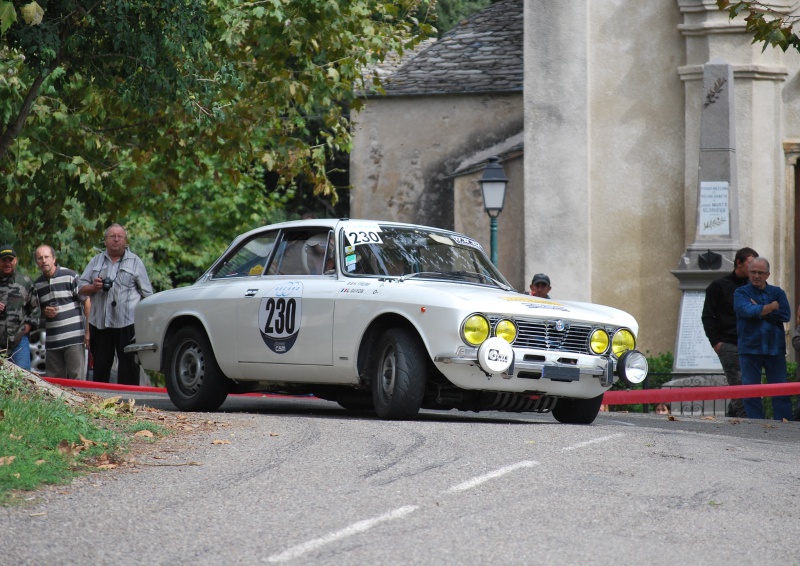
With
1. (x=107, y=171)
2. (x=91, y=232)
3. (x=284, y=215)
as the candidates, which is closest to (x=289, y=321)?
(x=107, y=171)

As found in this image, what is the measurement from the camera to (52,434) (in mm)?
8430

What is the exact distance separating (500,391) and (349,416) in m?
1.64

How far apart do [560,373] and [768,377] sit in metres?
4.49

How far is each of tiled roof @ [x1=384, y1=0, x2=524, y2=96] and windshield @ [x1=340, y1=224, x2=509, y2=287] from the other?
17961mm

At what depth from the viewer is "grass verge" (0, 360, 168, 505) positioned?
7363mm

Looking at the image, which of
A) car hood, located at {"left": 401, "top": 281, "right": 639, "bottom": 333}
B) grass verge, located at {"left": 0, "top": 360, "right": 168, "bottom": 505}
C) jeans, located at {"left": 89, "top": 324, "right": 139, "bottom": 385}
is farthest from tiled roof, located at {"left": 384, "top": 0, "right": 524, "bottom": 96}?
grass verge, located at {"left": 0, "top": 360, "right": 168, "bottom": 505}

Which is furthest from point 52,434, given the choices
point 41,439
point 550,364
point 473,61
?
point 473,61

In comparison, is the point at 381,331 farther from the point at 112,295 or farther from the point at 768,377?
the point at 768,377

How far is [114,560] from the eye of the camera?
5.46m

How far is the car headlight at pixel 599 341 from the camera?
10322 mm

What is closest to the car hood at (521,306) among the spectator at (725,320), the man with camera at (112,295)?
the spectator at (725,320)

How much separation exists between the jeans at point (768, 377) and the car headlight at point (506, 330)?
4.52 m

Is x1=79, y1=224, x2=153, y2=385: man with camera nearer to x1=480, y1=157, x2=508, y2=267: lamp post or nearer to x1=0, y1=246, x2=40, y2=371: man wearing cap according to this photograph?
x1=0, y1=246, x2=40, y2=371: man wearing cap

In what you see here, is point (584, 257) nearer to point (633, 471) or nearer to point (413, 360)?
point (413, 360)
